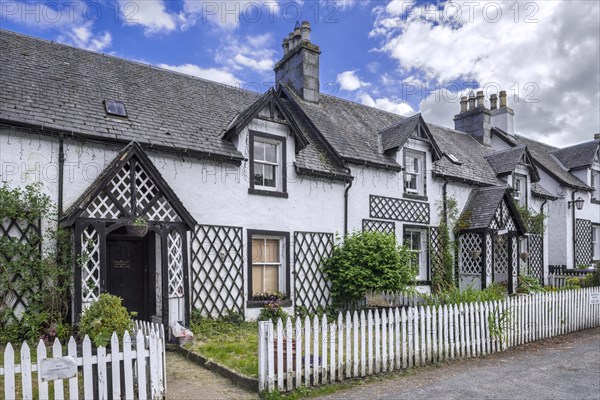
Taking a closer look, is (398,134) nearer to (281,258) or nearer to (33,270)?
(281,258)

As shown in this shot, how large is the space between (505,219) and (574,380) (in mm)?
10787

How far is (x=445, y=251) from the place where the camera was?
17.8 m

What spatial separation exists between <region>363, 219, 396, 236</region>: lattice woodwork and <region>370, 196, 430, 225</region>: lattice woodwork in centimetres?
21

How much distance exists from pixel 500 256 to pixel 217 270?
12.7m

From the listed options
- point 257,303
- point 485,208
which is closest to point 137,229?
point 257,303

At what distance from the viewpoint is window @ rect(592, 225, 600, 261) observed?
26.7m

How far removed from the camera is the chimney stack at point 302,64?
17.5m

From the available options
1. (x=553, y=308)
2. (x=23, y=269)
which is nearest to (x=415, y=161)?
(x=553, y=308)

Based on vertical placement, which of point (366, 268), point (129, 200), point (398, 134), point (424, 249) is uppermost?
point (398, 134)

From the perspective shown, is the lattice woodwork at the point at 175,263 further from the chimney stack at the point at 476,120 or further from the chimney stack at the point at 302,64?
the chimney stack at the point at 476,120

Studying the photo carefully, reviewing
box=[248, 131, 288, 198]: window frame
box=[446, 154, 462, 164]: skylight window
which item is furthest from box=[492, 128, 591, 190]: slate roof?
box=[248, 131, 288, 198]: window frame

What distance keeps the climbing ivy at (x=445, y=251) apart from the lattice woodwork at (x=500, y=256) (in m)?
2.22

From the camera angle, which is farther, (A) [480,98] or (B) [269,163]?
(A) [480,98]

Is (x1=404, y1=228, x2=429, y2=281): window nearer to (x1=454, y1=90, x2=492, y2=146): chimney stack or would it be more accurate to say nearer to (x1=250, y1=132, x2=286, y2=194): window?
(x1=250, y1=132, x2=286, y2=194): window
